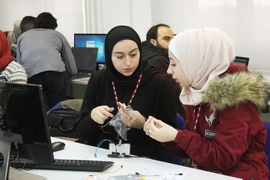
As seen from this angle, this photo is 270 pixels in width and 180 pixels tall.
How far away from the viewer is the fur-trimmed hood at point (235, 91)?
1481mm

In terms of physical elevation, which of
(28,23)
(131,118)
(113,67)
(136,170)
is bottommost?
(136,170)

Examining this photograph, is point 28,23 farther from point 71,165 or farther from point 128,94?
point 71,165

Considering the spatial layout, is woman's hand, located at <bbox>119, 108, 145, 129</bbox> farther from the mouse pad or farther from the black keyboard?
the mouse pad

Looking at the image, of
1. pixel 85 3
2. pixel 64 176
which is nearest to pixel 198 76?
pixel 64 176

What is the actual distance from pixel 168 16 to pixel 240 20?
3.42ft

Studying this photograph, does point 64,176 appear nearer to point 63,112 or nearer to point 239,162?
A: point 239,162

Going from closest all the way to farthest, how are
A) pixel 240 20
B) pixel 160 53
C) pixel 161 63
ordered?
pixel 161 63
pixel 160 53
pixel 240 20

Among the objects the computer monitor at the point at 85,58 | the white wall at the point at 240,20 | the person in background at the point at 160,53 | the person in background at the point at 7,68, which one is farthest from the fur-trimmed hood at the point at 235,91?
the computer monitor at the point at 85,58

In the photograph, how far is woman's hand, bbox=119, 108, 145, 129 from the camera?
5.77 feet

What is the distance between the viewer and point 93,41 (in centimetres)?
487

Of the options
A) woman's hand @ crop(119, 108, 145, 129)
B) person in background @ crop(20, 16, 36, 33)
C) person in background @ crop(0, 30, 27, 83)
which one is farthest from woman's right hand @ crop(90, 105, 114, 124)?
person in background @ crop(20, 16, 36, 33)

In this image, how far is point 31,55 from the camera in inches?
162

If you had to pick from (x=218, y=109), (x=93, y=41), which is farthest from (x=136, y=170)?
(x=93, y=41)

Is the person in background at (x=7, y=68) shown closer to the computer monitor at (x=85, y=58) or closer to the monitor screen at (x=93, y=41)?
the computer monitor at (x=85, y=58)
